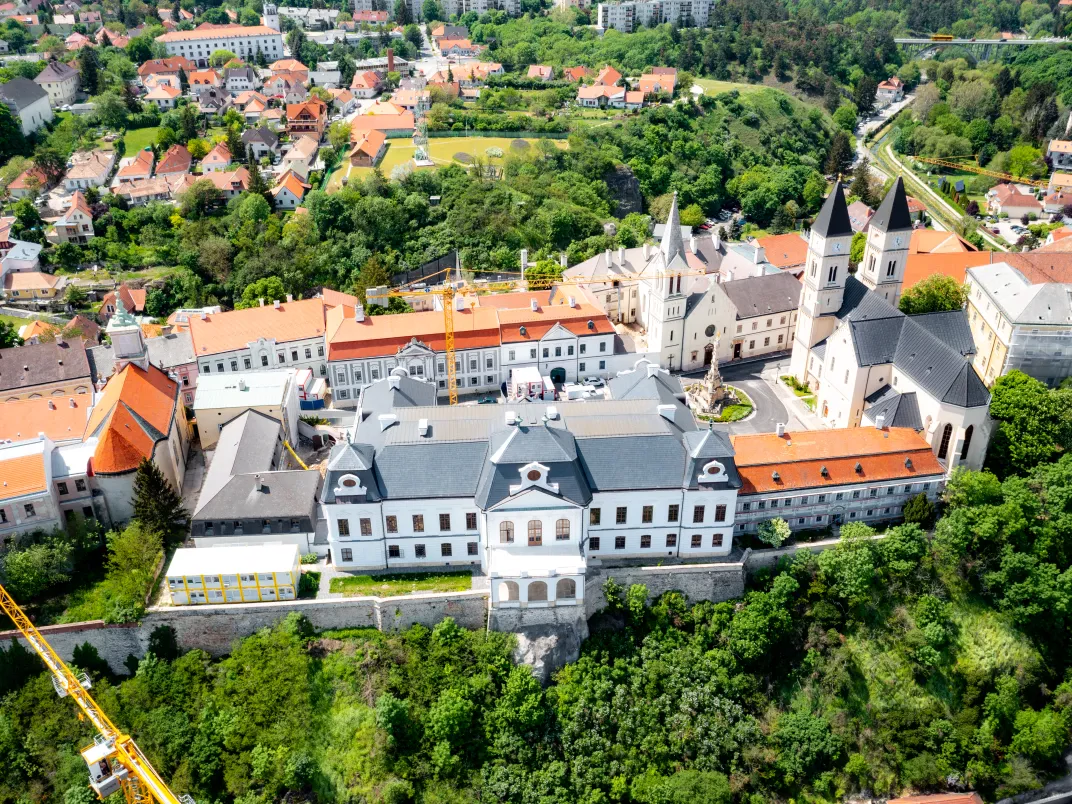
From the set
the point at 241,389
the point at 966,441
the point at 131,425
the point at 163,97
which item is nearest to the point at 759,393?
the point at 966,441

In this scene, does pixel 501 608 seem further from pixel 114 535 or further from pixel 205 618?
pixel 114 535

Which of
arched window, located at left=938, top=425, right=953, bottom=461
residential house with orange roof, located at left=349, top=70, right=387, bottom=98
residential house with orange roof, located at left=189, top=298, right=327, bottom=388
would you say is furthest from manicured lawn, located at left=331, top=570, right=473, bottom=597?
residential house with orange roof, located at left=349, top=70, right=387, bottom=98

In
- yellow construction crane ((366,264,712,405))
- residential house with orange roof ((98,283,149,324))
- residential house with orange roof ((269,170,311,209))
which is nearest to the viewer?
yellow construction crane ((366,264,712,405))

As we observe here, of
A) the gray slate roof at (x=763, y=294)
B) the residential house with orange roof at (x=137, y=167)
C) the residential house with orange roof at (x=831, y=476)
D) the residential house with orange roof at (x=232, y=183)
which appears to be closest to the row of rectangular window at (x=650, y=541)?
the residential house with orange roof at (x=831, y=476)

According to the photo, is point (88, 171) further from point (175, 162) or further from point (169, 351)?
point (169, 351)

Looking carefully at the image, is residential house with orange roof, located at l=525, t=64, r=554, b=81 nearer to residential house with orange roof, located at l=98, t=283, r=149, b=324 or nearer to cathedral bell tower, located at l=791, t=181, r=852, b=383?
residential house with orange roof, located at l=98, t=283, r=149, b=324

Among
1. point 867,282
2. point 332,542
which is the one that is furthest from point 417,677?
point 867,282
